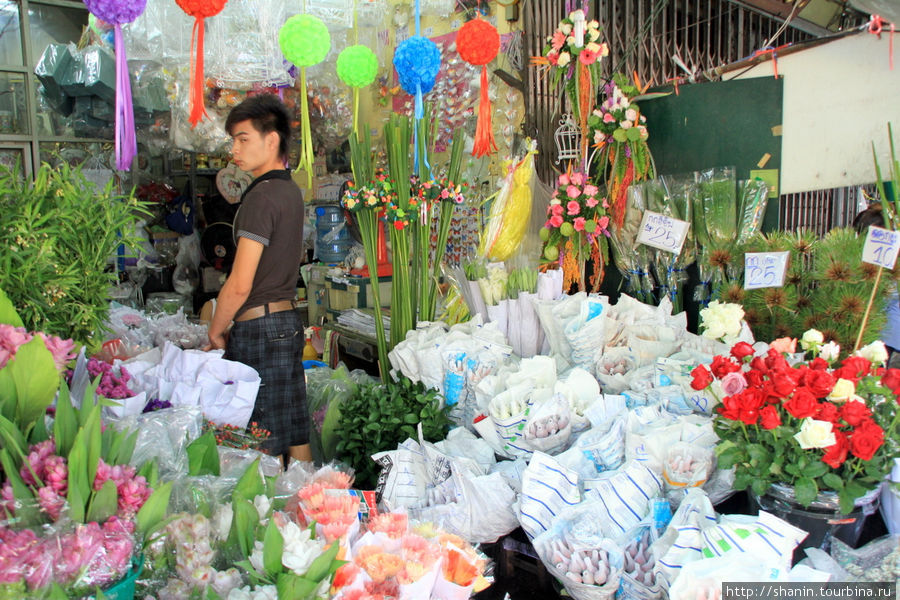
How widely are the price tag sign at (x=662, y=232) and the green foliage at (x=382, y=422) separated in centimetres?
127

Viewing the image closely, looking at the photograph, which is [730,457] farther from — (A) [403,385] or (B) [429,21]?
(B) [429,21]

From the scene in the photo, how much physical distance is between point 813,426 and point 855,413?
3.6 inches

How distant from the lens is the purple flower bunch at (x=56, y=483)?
0.99 m

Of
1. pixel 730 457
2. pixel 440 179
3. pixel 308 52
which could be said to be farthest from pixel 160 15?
pixel 730 457

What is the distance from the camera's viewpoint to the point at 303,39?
8.70ft

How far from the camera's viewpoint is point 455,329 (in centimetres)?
257

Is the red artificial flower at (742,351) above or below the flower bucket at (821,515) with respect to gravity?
above

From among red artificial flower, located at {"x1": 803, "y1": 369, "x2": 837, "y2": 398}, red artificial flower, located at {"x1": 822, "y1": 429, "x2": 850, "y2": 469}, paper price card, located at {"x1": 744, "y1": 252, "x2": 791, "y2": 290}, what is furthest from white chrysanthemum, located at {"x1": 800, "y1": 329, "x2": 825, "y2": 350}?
paper price card, located at {"x1": 744, "y1": 252, "x2": 791, "y2": 290}

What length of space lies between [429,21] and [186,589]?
4000mm

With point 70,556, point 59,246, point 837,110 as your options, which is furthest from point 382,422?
point 837,110

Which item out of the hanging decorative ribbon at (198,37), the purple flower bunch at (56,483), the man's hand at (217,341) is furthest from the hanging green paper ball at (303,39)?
the purple flower bunch at (56,483)

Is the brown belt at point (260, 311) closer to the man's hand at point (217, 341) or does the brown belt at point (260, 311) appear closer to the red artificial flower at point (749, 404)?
the man's hand at point (217, 341)

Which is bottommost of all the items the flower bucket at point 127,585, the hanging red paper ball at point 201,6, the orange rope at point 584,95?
the flower bucket at point 127,585

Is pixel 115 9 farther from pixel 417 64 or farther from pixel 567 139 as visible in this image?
pixel 567 139
